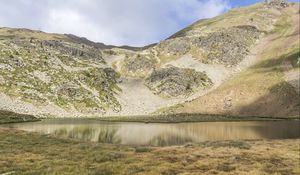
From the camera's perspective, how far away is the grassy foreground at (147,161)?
120 feet

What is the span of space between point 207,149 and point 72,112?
428 feet

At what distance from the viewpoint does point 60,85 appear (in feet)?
652

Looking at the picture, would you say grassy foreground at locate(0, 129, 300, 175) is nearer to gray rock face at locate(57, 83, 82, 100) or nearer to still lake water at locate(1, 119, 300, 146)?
still lake water at locate(1, 119, 300, 146)

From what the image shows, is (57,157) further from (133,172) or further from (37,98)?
(37,98)

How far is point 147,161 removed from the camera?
4412 cm

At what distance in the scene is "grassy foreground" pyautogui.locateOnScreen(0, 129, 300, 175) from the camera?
36656 mm

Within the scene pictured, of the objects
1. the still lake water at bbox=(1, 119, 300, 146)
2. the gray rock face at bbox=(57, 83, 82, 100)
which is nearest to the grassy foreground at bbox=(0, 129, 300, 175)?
the still lake water at bbox=(1, 119, 300, 146)

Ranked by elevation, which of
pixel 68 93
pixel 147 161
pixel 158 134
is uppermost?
pixel 68 93

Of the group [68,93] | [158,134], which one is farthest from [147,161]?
[68,93]

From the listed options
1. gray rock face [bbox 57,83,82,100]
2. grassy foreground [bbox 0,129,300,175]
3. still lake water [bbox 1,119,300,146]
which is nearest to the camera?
grassy foreground [bbox 0,129,300,175]

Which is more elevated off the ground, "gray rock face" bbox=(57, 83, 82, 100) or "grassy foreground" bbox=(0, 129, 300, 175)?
"gray rock face" bbox=(57, 83, 82, 100)

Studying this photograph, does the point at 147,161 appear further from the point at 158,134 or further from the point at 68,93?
the point at 68,93

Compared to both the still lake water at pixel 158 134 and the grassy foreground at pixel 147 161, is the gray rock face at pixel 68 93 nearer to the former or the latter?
the still lake water at pixel 158 134

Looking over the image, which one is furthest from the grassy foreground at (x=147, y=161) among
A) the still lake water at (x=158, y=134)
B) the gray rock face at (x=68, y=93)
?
the gray rock face at (x=68, y=93)
